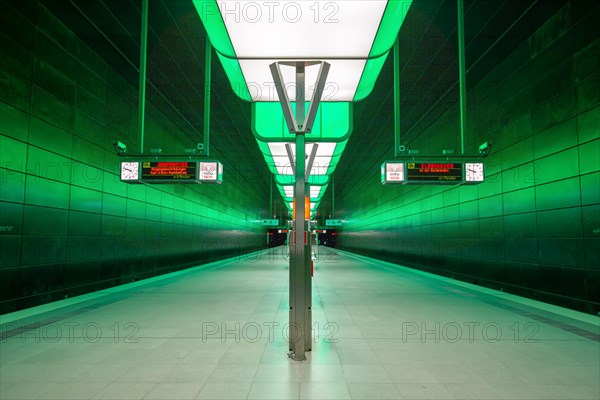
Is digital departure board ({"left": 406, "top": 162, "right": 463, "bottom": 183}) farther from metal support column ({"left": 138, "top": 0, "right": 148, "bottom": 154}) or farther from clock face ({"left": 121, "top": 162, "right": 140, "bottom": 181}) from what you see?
clock face ({"left": 121, "top": 162, "right": 140, "bottom": 181})

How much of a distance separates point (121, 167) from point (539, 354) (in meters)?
10.0

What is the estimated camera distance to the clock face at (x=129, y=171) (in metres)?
10.5

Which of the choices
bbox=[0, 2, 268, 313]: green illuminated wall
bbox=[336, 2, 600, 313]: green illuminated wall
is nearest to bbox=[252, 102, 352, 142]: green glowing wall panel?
bbox=[0, 2, 268, 313]: green illuminated wall

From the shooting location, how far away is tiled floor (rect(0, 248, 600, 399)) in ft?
13.0

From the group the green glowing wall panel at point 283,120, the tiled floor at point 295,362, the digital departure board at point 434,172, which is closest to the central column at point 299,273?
the tiled floor at point 295,362

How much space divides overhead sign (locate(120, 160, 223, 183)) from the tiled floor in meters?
3.28

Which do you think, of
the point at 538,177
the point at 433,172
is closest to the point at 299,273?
the point at 433,172

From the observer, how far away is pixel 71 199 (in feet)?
30.7

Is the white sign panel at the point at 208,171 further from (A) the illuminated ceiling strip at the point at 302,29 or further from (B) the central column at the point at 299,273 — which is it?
(B) the central column at the point at 299,273

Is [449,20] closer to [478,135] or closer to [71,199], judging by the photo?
[478,135]

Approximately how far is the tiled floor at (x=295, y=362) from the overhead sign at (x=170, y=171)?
328 cm

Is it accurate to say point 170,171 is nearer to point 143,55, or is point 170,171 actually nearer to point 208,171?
point 208,171

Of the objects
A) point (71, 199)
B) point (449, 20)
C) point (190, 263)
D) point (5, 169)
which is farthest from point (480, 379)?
point (190, 263)

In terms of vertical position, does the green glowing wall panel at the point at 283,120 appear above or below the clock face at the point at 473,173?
above
